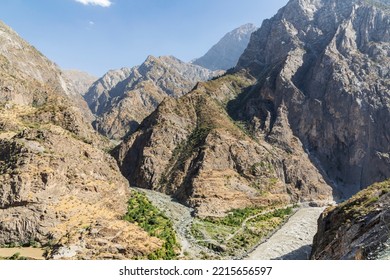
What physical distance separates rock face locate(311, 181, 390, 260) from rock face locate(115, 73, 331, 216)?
51.9 metres

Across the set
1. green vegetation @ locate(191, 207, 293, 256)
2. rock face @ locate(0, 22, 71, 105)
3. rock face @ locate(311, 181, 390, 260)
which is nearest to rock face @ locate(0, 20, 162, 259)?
rock face @ locate(0, 22, 71, 105)

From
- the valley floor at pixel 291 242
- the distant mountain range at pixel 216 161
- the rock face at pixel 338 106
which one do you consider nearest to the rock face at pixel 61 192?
the distant mountain range at pixel 216 161

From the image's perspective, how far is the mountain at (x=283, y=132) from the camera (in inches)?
4355

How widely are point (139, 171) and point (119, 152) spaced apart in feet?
43.2

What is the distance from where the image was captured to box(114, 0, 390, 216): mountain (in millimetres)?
110625

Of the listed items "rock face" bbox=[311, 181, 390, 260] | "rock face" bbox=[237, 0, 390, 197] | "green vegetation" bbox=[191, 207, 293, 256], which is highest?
"rock face" bbox=[237, 0, 390, 197]

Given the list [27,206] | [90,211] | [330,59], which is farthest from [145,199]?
[330,59]

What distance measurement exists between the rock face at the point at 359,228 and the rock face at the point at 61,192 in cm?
2960

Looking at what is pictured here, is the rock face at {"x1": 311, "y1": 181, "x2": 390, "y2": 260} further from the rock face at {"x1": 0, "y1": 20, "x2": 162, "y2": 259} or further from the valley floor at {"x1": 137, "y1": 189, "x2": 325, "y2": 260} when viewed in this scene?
the rock face at {"x1": 0, "y1": 20, "x2": 162, "y2": 259}

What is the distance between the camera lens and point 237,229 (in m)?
87.1

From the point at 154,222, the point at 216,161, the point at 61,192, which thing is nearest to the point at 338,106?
the point at 216,161

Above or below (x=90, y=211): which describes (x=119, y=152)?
above

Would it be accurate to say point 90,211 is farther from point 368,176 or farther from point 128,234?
point 368,176

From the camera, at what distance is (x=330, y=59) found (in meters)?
172
